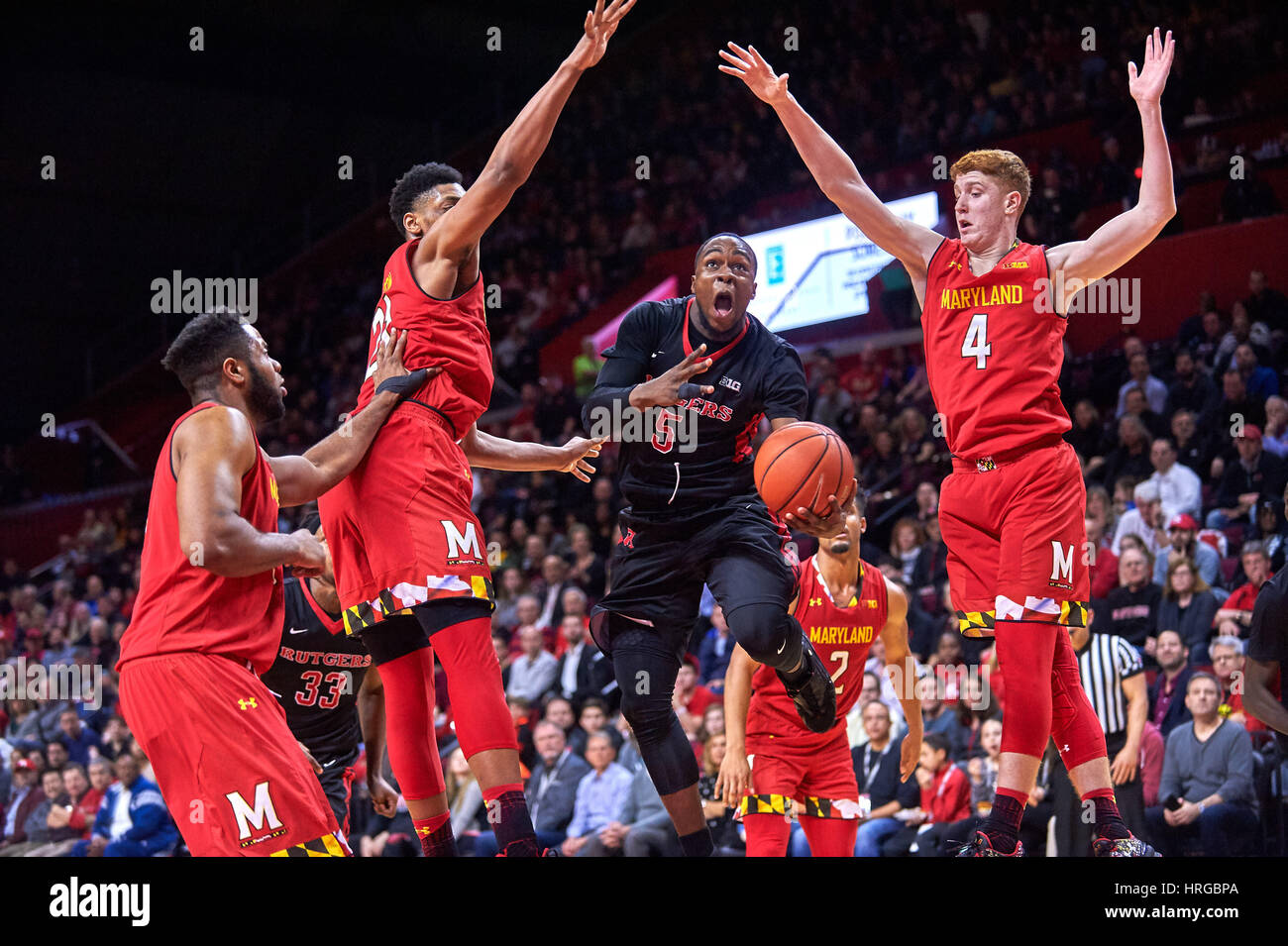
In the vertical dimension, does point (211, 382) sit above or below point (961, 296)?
below

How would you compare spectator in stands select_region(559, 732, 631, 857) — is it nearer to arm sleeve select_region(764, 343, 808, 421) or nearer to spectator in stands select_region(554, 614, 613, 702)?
spectator in stands select_region(554, 614, 613, 702)

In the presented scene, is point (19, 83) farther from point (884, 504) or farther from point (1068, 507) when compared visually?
point (1068, 507)

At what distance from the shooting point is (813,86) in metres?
16.4

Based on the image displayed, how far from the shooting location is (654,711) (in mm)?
4863

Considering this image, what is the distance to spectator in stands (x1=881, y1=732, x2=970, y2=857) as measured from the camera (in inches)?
297

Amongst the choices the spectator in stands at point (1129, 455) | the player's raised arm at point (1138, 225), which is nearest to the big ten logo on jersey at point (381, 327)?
the player's raised arm at point (1138, 225)

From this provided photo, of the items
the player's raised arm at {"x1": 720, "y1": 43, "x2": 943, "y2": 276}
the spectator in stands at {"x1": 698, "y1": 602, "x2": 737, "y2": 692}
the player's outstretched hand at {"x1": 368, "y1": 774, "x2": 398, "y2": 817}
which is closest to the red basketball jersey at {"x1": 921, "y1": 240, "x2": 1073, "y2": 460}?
the player's raised arm at {"x1": 720, "y1": 43, "x2": 943, "y2": 276}

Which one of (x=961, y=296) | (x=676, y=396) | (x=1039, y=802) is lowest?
(x=1039, y=802)

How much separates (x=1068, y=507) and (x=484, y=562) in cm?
195

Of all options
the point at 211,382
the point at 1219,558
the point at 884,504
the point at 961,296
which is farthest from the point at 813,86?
the point at 211,382

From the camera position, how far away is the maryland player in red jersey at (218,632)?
11.9 feet

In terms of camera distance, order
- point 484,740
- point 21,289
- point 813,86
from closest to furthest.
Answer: point 484,740 < point 813,86 < point 21,289

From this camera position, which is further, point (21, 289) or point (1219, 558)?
point (21, 289)
